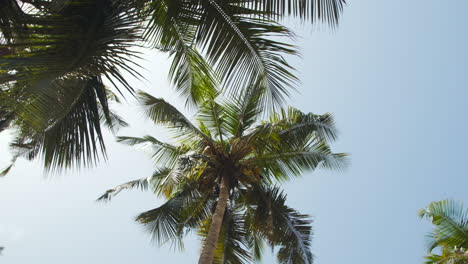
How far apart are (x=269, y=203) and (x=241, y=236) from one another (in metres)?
1.71

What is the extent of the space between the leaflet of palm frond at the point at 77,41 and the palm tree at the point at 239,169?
6.12 meters

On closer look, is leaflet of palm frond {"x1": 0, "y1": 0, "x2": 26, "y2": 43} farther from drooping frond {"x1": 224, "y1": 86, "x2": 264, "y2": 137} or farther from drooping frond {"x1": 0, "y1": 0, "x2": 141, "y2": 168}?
drooping frond {"x1": 224, "y1": 86, "x2": 264, "y2": 137}

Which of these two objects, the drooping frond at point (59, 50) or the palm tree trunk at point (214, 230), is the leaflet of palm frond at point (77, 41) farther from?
the palm tree trunk at point (214, 230)

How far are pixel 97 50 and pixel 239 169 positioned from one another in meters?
7.09

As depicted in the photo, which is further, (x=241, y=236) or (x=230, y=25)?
(x=241, y=236)

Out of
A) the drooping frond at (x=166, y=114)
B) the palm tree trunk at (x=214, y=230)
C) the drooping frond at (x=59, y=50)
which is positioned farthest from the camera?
the drooping frond at (x=166, y=114)

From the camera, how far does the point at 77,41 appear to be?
2.89 meters

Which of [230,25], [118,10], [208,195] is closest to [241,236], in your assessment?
[208,195]

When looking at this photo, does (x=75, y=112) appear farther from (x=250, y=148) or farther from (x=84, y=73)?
(x=250, y=148)

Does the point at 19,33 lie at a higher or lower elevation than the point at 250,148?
lower

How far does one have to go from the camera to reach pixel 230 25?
389 centimetres

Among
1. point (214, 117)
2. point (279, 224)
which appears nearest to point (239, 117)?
point (214, 117)

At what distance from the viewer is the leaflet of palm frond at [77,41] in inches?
112

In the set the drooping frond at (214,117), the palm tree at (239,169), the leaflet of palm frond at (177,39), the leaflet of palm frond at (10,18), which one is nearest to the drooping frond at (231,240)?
the palm tree at (239,169)
